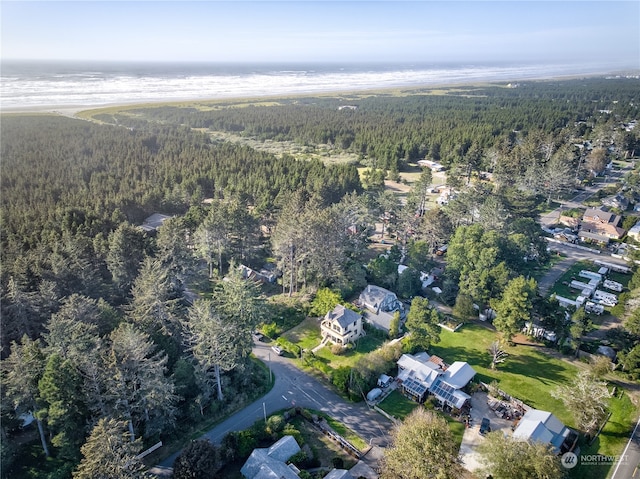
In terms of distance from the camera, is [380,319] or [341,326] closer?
[341,326]

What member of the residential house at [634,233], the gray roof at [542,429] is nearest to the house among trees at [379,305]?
the gray roof at [542,429]

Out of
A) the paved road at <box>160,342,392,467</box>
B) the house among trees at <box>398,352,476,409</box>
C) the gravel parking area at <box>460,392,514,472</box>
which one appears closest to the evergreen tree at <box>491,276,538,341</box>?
the house among trees at <box>398,352,476,409</box>

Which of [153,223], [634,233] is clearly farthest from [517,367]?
[153,223]

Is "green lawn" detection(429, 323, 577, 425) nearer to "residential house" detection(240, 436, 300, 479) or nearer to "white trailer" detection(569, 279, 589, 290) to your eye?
"white trailer" detection(569, 279, 589, 290)

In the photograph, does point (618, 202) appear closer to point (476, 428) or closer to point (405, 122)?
point (476, 428)

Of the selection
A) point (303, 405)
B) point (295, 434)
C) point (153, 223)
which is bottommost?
point (303, 405)
